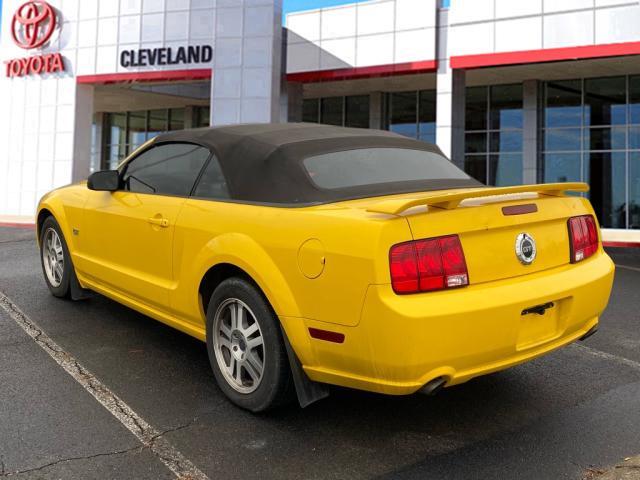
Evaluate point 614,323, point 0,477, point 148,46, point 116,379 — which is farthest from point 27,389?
point 148,46

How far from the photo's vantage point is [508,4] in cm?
1413

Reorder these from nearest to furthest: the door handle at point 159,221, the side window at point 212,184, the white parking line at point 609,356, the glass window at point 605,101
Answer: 1. the side window at point 212,184
2. the door handle at point 159,221
3. the white parking line at point 609,356
4. the glass window at point 605,101

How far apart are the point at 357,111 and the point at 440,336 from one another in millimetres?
19904

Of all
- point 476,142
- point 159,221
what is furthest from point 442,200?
point 476,142

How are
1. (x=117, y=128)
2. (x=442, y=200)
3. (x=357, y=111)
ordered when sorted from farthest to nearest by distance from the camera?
(x=117, y=128) → (x=357, y=111) → (x=442, y=200)

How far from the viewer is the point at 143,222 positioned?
393cm

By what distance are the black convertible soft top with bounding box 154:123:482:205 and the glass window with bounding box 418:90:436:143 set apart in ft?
55.7

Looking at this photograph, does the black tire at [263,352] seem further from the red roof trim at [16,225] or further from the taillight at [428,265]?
the red roof trim at [16,225]

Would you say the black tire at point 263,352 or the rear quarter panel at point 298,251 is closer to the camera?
the rear quarter panel at point 298,251

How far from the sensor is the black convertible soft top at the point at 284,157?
3238 millimetres

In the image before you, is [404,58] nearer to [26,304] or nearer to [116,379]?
[26,304]

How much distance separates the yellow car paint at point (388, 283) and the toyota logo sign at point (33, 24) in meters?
18.9

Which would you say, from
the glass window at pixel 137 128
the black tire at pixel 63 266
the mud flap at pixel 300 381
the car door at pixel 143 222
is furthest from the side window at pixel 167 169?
the glass window at pixel 137 128

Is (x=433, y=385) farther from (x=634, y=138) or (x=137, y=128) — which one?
(x=137, y=128)
